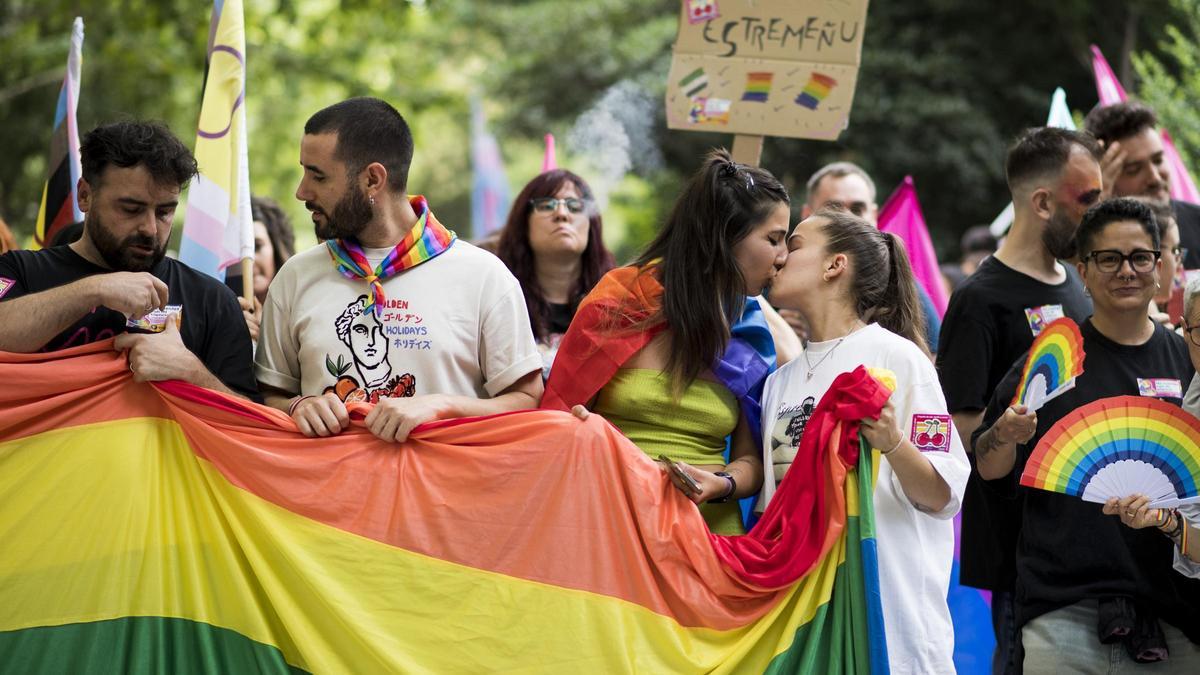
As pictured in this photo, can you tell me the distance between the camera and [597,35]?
2095cm

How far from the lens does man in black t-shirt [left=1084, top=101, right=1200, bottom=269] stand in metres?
6.72

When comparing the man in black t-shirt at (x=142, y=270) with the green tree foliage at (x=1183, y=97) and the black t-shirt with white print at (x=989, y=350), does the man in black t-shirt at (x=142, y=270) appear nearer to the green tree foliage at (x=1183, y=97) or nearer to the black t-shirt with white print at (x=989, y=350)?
the black t-shirt with white print at (x=989, y=350)

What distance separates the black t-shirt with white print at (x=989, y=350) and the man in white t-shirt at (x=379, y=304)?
1.79m

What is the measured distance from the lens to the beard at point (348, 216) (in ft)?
14.8

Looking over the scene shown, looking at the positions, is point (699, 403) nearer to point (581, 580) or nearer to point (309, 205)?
point (581, 580)

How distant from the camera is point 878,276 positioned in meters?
4.61

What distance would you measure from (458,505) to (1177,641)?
2358mm

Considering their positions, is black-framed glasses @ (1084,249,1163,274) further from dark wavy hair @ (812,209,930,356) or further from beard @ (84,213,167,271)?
beard @ (84,213,167,271)

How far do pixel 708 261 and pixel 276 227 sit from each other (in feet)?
11.0

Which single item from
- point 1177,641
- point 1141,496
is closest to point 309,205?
point 1141,496

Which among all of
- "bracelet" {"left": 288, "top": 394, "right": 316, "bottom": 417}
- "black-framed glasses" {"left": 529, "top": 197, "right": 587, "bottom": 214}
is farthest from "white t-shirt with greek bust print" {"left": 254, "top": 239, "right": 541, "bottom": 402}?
"black-framed glasses" {"left": 529, "top": 197, "right": 587, "bottom": 214}

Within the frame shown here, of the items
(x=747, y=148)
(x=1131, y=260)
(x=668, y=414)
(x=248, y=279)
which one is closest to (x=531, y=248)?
(x=747, y=148)

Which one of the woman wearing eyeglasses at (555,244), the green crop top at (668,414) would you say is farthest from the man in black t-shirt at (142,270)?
the woman wearing eyeglasses at (555,244)

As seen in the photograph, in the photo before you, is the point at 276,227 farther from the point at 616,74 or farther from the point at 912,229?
the point at 616,74
